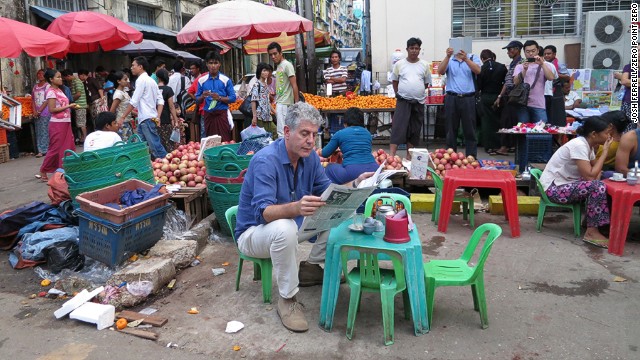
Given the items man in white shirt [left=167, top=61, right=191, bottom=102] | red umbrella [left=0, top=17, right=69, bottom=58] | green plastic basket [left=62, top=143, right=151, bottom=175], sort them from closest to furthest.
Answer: green plastic basket [left=62, top=143, right=151, bottom=175] → red umbrella [left=0, top=17, right=69, bottom=58] → man in white shirt [left=167, top=61, right=191, bottom=102]

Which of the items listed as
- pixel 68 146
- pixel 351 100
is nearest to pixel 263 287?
pixel 68 146

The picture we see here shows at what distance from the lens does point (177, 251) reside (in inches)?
193

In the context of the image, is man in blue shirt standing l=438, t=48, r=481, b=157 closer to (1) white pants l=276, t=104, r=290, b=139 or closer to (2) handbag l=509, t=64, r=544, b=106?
(2) handbag l=509, t=64, r=544, b=106

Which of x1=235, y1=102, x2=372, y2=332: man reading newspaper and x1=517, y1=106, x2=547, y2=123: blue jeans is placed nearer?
x1=235, y1=102, x2=372, y2=332: man reading newspaper

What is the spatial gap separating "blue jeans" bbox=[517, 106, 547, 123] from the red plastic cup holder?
6.60 m

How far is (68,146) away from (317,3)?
51734 mm

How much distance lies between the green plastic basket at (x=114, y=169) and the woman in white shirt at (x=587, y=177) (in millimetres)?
4247

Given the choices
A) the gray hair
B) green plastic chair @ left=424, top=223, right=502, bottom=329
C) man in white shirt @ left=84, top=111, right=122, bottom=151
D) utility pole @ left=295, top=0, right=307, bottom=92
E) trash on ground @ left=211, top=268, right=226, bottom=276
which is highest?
utility pole @ left=295, top=0, right=307, bottom=92

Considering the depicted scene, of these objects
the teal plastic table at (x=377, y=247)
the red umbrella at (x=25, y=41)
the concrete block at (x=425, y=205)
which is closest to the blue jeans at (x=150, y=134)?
the red umbrella at (x=25, y=41)

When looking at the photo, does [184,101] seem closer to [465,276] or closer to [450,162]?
[450,162]

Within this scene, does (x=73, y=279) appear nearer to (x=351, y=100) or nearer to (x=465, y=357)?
(x=465, y=357)

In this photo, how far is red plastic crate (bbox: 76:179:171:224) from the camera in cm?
451

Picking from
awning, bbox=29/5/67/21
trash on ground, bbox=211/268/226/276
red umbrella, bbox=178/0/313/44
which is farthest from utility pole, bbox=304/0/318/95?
trash on ground, bbox=211/268/226/276

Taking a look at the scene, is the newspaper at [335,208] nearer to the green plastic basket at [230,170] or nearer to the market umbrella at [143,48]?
the green plastic basket at [230,170]
